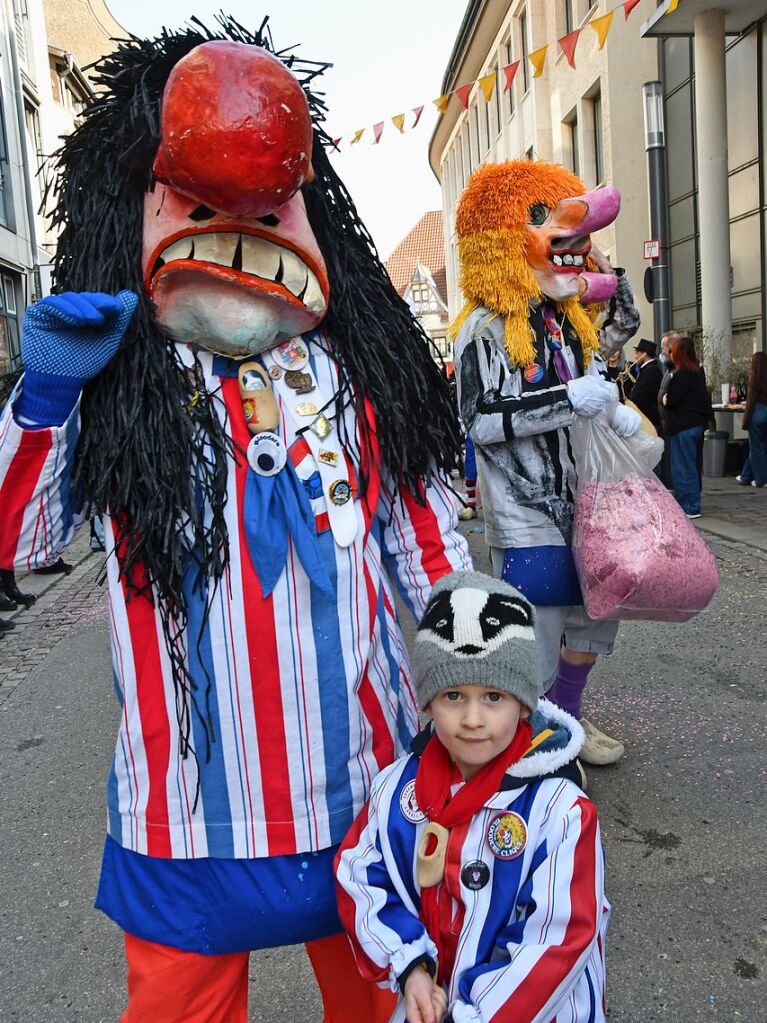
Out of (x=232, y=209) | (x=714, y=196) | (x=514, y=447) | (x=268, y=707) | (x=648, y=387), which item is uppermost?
(x=714, y=196)

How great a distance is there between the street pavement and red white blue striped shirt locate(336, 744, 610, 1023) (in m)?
0.92

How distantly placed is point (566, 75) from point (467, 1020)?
63.2ft

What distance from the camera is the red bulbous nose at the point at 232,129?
1.34 meters

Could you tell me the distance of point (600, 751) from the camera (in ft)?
11.1

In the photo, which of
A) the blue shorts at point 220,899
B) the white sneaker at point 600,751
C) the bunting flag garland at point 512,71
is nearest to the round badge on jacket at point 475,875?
the blue shorts at point 220,899

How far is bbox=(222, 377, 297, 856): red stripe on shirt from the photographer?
1.43 m

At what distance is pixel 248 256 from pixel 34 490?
0.50 meters

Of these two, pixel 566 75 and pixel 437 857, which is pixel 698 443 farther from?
pixel 566 75

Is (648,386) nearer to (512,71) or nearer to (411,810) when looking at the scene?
(512,71)

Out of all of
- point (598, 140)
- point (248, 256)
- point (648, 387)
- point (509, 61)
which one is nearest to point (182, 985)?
point (248, 256)

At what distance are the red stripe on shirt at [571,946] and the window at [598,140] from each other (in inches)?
674

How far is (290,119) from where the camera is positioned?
1.38 metres

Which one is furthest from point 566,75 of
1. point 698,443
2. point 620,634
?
point 620,634

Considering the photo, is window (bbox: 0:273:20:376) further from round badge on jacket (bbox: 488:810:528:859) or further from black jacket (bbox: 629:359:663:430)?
round badge on jacket (bbox: 488:810:528:859)
